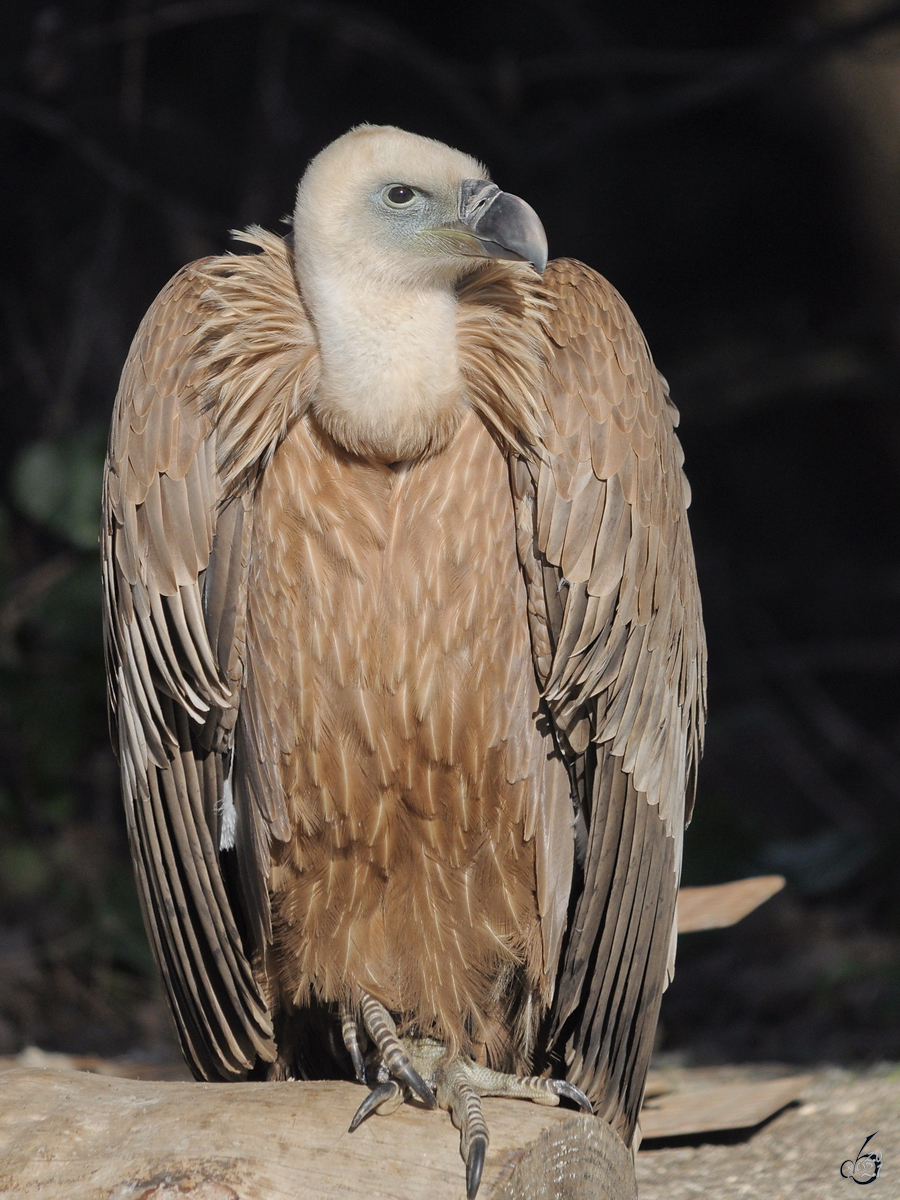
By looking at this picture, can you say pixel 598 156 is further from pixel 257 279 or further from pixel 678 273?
pixel 257 279

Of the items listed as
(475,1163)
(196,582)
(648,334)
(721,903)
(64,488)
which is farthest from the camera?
(648,334)

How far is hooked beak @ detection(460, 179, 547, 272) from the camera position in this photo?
2.25 meters

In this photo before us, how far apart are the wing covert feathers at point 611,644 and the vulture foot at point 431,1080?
0.10m

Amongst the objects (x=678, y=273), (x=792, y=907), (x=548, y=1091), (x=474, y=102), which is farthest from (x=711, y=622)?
(x=548, y=1091)

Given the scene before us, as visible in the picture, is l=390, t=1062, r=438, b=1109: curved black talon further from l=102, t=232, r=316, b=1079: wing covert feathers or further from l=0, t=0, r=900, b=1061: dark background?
l=0, t=0, r=900, b=1061: dark background

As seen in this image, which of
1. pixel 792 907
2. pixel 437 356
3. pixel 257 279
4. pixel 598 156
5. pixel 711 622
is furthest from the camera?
pixel 598 156

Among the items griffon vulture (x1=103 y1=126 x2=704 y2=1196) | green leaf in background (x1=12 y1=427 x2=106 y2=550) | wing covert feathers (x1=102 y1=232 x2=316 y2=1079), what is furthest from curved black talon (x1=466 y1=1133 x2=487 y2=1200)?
green leaf in background (x1=12 y1=427 x2=106 y2=550)

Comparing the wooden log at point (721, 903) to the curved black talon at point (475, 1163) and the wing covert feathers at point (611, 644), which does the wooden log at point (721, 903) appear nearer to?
the wing covert feathers at point (611, 644)

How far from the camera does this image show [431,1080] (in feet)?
8.51

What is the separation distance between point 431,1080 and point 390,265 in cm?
153

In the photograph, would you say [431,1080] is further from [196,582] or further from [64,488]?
[64,488]

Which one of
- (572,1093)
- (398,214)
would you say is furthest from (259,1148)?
(398,214)

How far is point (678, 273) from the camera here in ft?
25.6

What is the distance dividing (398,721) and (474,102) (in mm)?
3849
